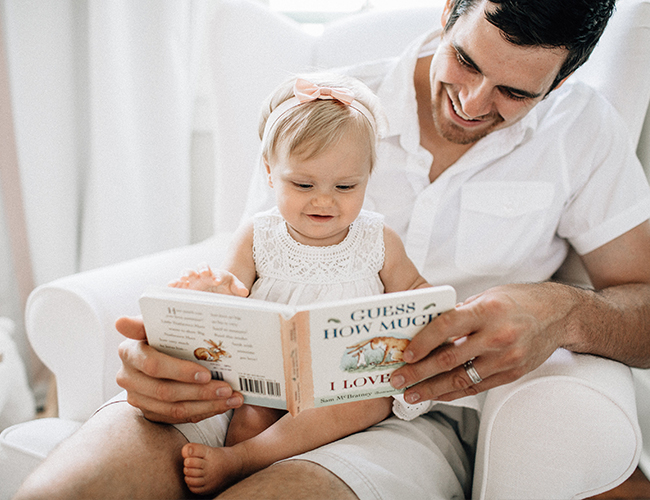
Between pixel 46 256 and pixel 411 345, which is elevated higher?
pixel 411 345

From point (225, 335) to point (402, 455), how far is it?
418 mm

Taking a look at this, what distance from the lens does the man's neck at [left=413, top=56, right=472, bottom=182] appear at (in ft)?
4.04

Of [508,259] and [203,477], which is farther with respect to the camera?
[508,259]

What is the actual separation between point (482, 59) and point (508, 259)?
1.69ft

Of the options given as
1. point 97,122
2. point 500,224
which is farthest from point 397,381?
point 97,122

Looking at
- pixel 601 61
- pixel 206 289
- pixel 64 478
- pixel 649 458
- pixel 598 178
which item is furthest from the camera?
pixel 649 458

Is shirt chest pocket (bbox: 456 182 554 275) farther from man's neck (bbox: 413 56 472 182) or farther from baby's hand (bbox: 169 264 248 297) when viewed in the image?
baby's hand (bbox: 169 264 248 297)

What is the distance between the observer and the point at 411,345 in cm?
73

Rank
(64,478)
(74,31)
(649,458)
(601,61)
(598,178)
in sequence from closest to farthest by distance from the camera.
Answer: (64,478), (598,178), (601,61), (649,458), (74,31)

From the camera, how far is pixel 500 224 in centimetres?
119

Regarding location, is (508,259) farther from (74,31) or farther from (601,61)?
(74,31)

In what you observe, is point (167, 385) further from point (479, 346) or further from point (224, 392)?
point (479, 346)

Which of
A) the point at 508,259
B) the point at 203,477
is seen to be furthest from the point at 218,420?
the point at 508,259

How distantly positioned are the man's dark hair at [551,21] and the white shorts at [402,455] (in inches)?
31.8
